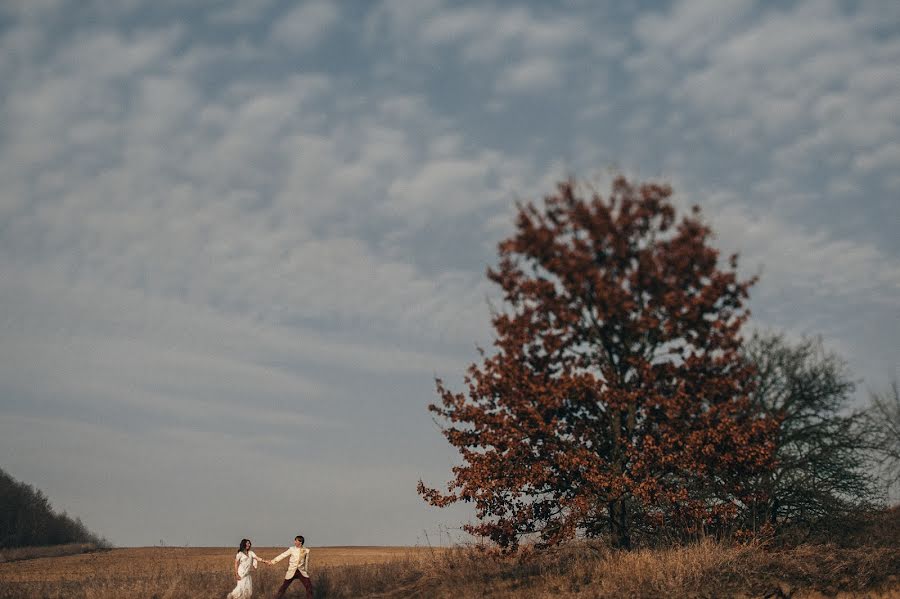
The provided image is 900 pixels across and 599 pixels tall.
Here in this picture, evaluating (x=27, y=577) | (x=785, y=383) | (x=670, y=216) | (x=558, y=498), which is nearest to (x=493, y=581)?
(x=558, y=498)

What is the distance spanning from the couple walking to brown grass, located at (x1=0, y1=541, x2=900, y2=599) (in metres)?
1.42

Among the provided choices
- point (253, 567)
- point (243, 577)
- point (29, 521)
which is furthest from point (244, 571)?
point (29, 521)

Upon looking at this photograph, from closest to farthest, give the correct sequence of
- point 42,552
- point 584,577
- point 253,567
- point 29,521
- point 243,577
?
1. point 584,577
2. point 243,577
3. point 253,567
4. point 42,552
5. point 29,521

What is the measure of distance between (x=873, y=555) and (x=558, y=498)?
7.28 metres

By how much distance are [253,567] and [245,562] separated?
405 mm

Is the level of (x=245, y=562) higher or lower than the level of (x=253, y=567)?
higher

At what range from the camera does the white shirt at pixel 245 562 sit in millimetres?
18603

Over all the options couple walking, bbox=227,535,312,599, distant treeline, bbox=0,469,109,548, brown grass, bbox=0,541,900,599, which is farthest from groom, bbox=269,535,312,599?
distant treeline, bbox=0,469,109,548

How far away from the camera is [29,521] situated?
2327 inches

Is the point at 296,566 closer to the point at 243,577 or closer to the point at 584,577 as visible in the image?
the point at 243,577

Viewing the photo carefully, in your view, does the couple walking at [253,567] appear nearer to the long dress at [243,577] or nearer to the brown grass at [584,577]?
the long dress at [243,577]

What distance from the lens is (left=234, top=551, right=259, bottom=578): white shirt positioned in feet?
61.0

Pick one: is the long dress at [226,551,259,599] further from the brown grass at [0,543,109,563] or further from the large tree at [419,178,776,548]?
the brown grass at [0,543,109,563]

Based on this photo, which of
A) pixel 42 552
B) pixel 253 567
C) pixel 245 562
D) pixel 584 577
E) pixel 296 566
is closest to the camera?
pixel 584 577
